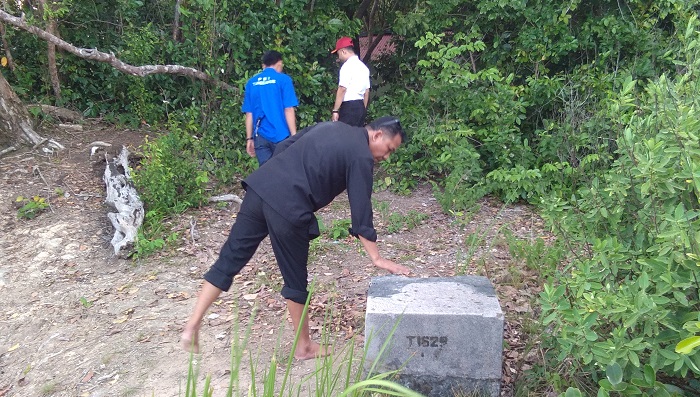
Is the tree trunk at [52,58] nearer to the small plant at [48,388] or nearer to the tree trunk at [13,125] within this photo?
the tree trunk at [13,125]

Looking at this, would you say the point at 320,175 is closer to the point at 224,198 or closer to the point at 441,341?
the point at 441,341

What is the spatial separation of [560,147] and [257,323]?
433cm

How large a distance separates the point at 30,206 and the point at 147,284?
84.0 inches

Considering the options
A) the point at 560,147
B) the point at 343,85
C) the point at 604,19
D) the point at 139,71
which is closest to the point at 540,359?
the point at 560,147

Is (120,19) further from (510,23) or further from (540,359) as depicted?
(540,359)

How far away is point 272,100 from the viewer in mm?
6305

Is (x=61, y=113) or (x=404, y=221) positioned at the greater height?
(x=61, y=113)

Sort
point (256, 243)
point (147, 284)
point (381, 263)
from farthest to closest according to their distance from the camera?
point (147, 284)
point (256, 243)
point (381, 263)

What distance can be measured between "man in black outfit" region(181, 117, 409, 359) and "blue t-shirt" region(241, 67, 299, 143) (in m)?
2.78

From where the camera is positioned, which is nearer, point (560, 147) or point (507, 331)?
point (507, 331)

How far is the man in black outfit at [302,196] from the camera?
3215 mm

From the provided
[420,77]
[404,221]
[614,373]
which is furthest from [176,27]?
[614,373]

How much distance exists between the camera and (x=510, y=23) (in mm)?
7863

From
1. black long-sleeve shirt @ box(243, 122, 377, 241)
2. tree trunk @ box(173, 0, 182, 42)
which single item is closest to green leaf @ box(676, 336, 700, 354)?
black long-sleeve shirt @ box(243, 122, 377, 241)
